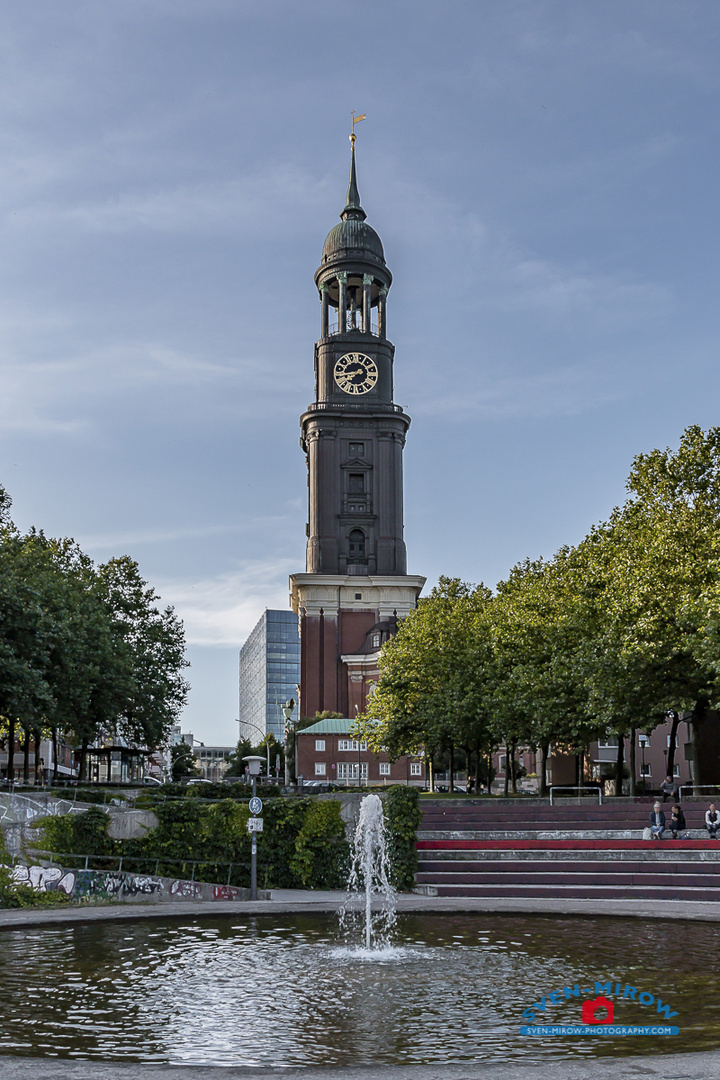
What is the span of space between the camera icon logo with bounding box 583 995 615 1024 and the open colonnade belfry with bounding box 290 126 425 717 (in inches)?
3857

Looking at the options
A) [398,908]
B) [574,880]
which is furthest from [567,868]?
[398,908]

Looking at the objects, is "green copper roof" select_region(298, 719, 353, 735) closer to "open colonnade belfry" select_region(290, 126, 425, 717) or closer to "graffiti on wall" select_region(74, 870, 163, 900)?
"open colonnade belfry" select_region(290, 126, 425, 717)

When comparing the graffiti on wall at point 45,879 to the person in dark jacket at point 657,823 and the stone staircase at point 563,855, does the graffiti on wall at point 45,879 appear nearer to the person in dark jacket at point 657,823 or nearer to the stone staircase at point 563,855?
the stone staircase at point 563,855

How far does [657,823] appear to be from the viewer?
104 ft

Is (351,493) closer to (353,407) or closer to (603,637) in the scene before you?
(353,407)

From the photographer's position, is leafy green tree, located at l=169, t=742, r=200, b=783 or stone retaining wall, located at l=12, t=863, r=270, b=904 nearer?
stone retaining wall, located at l=12, t=863, r=270, b=904

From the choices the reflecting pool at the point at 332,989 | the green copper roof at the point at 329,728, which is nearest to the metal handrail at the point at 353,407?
the green copper roof at the point at 329,728

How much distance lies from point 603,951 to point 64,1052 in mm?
10189

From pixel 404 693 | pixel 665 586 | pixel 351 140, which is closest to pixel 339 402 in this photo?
pixel 351 140

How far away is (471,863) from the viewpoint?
3034cm

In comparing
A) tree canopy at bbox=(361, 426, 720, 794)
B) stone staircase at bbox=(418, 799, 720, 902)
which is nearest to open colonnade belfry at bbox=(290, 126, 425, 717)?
tree canopy at bbox=(361, 426, 720, 794)

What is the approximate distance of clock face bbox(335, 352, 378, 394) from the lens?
12538 cm
